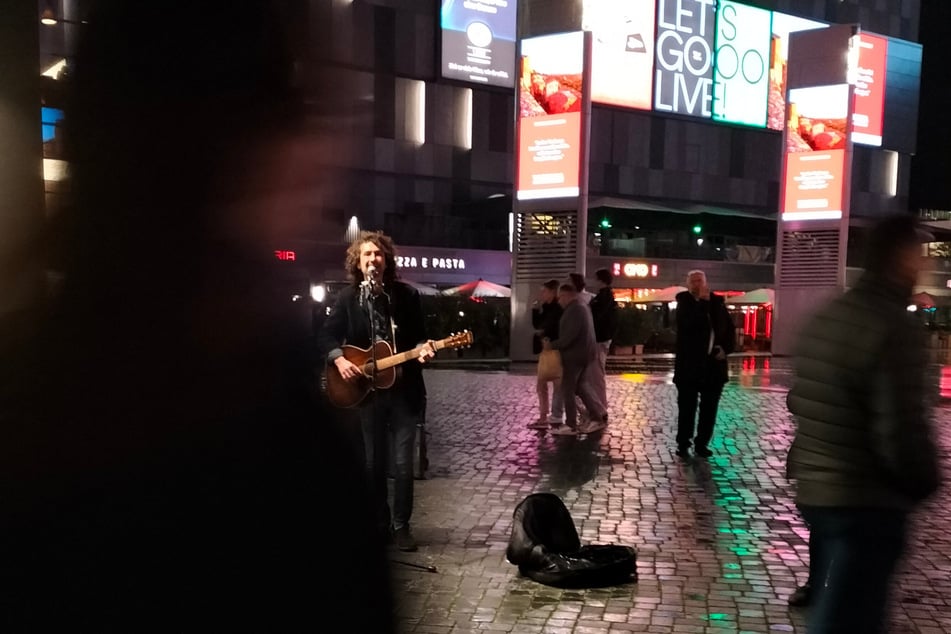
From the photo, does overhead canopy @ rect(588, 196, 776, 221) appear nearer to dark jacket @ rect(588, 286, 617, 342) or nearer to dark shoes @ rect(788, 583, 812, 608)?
dark jacket @ rect(588, 286, 617, 342)

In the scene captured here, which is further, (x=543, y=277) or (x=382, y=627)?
(x=543, y=277)

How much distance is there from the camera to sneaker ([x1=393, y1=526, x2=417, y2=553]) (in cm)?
486

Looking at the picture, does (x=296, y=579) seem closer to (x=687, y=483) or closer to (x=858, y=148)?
(x=687, y=483)

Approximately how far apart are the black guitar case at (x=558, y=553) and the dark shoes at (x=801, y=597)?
0.80m

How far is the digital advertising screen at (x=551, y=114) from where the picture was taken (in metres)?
17.2

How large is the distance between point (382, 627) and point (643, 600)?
52.8 inches

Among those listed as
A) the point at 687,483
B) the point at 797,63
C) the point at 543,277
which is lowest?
the point at 687,483

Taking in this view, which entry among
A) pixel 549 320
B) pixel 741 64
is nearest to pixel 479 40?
pixel 741 64

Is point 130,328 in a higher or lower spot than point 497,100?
lower


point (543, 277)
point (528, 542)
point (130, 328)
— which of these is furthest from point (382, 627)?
point (543, 277)

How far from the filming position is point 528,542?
4.55m

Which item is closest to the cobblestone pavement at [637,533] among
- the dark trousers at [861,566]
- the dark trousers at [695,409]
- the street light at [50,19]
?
the dark trousers at [695,409]

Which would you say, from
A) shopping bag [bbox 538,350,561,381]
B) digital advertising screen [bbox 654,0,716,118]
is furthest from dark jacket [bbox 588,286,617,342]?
digital advertising screen [bbox 654,0,716,118]

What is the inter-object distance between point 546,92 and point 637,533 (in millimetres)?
13751
